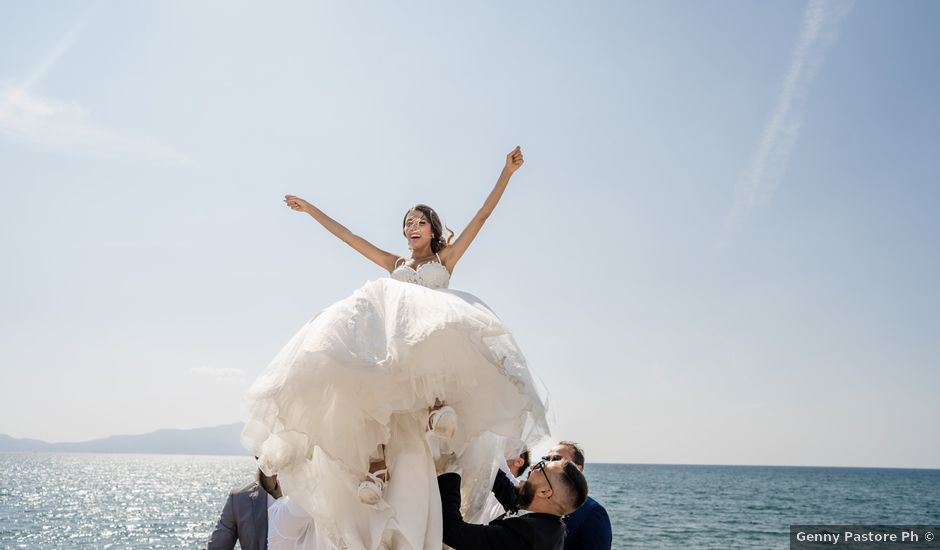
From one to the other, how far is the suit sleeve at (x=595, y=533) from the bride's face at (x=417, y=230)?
200cm

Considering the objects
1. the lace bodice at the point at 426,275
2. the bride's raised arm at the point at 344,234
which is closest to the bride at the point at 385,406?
the lace bodice at the point at 426,275

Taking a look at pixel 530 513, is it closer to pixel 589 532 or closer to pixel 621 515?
pixel 589 532

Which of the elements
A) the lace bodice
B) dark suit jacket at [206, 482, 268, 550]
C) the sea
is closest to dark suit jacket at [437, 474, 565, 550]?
the lace bodice

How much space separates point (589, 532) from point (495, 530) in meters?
1.23

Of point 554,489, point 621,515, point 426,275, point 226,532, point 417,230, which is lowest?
point 621,515

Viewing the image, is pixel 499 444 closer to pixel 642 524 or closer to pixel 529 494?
pixel 529 494

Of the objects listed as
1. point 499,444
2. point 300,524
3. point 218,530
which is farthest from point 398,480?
point 218,530

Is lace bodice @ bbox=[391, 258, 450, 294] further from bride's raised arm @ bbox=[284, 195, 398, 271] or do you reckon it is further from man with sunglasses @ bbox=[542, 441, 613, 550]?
Answer: man with sunglasses @ bbox=[542, 441, 613, 550]

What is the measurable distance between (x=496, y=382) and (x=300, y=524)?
1.31 m

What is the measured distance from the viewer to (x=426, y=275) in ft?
13.4

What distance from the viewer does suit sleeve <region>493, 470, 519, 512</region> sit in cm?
357

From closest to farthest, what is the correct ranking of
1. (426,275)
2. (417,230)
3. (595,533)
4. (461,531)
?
(461,531), (426,275), (595,533), (417,230)

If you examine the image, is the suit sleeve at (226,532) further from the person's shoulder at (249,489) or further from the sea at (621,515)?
the sea at (621,515)

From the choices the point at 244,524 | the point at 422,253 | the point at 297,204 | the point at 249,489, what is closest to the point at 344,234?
the point at 297,204
